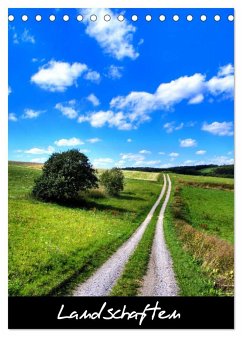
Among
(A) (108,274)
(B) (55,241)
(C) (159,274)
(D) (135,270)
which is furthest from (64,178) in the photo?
(C) (159,274)

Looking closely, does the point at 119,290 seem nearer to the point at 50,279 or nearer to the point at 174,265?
the point at 50,279

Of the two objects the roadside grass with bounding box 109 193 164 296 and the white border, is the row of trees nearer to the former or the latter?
the roadside grass with bounding box 109 193 164 296

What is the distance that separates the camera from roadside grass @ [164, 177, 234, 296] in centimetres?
1449

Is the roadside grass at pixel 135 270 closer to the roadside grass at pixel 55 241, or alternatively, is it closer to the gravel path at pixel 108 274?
the gravel path at pixel 108 274

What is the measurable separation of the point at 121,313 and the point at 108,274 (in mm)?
5395

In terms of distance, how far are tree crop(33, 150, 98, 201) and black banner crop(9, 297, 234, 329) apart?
2792 cm

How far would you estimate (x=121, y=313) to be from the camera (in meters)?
11.8

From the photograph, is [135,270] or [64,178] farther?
[64,178]

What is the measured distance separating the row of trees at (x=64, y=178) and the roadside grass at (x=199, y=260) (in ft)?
43.2

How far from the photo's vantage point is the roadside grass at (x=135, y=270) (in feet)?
46.3

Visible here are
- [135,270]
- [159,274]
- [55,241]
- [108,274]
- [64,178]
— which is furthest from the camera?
[64,178]

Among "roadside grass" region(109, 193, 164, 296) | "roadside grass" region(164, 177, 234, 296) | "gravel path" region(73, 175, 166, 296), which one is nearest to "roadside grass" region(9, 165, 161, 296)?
"gravel path" region(73, 175, 166, 296)

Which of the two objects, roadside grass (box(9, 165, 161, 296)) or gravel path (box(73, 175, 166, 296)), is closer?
gravel path (box(73, 175, 166, 296))
